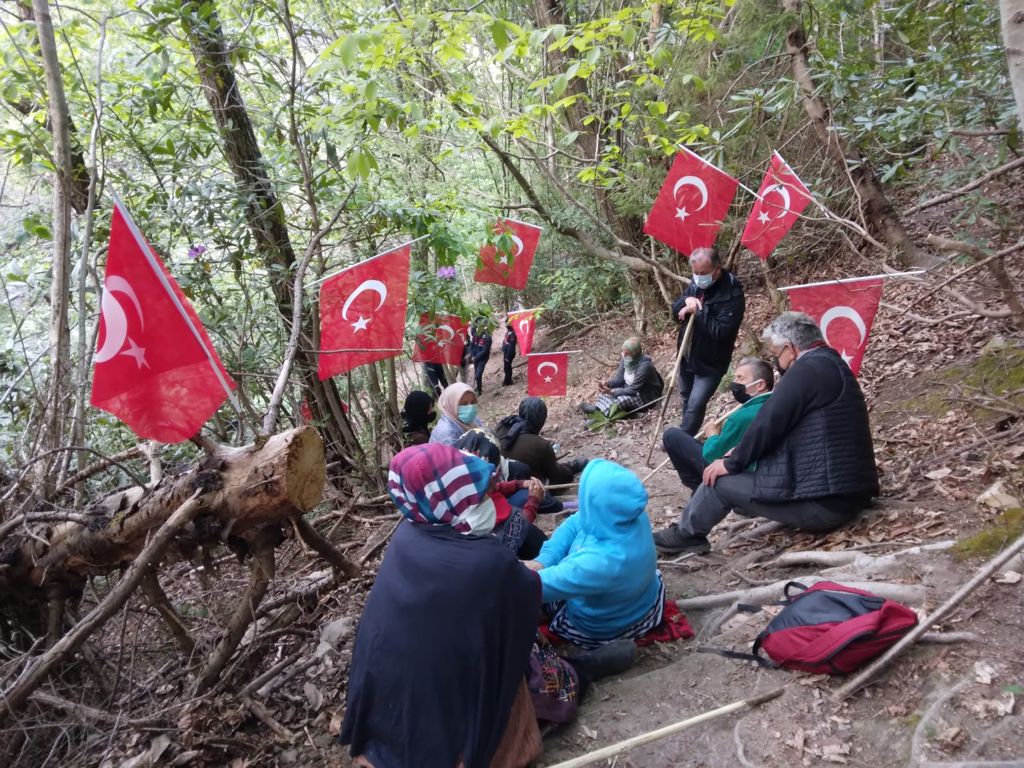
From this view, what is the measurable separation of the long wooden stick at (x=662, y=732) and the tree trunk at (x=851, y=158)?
14.9 ft

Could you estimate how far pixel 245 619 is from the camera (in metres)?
2.81

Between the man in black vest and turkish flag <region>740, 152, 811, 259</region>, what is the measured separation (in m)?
2.30

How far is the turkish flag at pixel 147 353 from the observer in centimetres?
259

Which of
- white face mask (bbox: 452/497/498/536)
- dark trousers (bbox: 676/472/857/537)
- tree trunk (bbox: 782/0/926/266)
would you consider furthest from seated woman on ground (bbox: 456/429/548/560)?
tree trunk (bbox: 782/0/926/266)

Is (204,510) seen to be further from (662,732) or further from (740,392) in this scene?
(740,392)

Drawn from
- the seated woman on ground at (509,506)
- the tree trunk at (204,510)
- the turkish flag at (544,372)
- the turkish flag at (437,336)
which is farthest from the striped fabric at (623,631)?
the turkish flag at (544,372)

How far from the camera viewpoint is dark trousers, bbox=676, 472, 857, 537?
11.8ft

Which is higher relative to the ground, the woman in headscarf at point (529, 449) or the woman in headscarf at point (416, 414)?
the woman in headscarf at point (416, 414)

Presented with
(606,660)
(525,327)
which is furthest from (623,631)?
(525,327)

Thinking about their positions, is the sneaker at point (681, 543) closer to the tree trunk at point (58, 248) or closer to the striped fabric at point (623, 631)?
the striped fabric at point (623, 631)

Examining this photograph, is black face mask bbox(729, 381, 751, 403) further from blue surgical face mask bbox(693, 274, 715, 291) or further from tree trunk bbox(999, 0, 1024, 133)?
tree trunk bbox(999, 0, 1024, 133)

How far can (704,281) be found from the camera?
545 centimetres

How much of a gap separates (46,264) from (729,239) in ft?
28.8

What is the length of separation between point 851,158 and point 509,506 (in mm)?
5503
